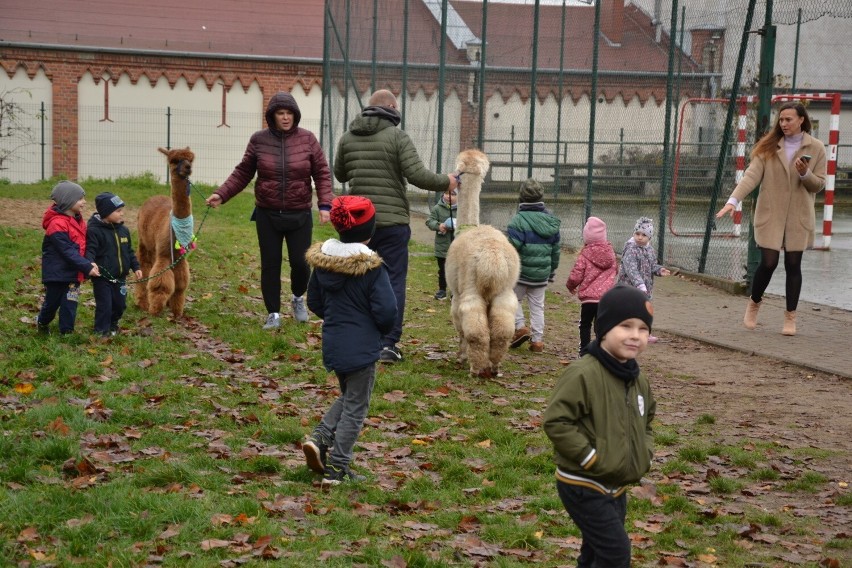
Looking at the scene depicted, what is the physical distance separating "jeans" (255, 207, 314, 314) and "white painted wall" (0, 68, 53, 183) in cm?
2309

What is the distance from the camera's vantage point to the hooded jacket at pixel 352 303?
20.1ft

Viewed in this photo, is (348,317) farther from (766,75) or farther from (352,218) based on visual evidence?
(766,75)

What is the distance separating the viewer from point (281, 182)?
10156 mm

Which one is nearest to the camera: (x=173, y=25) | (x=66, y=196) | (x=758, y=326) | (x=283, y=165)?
(x=66, y=196)

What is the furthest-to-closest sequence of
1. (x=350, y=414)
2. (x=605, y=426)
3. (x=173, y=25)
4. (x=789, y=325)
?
(x=173, y=25) < (x=789, y=325) < (x=350, y=414) < (x=605, y=426)

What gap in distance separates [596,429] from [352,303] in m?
2.17

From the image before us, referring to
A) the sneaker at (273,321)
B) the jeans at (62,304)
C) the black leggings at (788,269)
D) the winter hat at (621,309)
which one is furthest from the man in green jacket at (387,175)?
the winter hat at (621,309)

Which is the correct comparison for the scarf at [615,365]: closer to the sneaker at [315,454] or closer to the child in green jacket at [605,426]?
the child in green jacket at [605,426]

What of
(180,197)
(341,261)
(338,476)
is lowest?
(338,476)

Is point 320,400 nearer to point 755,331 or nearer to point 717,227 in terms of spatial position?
point 755,331

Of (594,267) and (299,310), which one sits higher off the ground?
(594,267)

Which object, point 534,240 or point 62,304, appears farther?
point 534,240

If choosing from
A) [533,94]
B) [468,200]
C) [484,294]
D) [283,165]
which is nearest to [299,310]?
[283,165]

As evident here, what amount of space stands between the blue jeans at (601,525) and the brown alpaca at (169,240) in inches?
278
